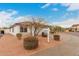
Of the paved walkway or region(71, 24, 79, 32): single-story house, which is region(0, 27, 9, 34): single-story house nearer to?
the paved walkway

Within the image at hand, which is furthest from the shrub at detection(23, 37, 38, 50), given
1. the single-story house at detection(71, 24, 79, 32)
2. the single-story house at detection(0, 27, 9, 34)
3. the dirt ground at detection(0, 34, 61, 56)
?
the single-story house at detection(71, 24, 79, 32)

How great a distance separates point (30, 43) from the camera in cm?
242

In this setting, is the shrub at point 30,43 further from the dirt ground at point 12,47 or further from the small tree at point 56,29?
the small tree at point 56,29

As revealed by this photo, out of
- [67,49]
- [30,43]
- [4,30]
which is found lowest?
[67,49]

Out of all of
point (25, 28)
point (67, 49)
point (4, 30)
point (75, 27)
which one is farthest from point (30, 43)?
point (75, 27)

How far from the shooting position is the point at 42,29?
2.43 metres

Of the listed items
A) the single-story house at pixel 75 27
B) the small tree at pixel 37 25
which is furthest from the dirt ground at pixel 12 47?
the single-story house at pixel 75 27

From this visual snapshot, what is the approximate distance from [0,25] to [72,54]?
125 cm

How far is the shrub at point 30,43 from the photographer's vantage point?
2414 mm

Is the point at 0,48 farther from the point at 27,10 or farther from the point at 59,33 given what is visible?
the point at 59,33

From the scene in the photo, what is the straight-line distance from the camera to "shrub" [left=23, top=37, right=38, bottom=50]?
2414 mm

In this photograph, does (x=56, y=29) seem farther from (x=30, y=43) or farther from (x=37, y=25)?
(x=30, y=43)

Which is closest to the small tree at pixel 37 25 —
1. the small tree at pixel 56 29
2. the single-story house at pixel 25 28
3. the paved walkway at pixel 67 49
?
the single-story house at pixel 25 28

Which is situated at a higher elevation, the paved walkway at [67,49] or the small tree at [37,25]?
the small tree at [37,25]
